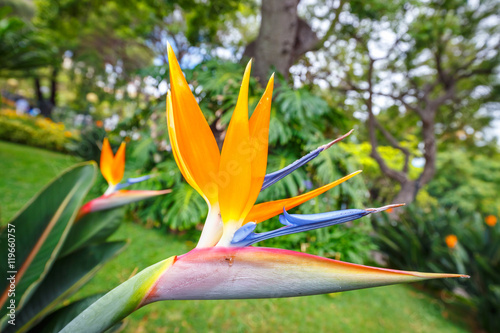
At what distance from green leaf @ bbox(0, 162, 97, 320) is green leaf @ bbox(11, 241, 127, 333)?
64 mm

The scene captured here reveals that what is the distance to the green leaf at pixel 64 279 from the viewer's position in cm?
60

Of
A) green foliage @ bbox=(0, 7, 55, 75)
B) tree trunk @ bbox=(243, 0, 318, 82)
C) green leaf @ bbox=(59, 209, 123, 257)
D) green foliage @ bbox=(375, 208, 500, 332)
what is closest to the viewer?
green leaf @ bbox=(59, 209, 123, 257)

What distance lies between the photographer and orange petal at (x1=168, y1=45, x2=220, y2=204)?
1.01 ft

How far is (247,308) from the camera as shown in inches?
65.1

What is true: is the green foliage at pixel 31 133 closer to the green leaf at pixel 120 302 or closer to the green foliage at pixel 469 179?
the green leaf at pixel 120 302

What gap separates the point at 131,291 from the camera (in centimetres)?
28

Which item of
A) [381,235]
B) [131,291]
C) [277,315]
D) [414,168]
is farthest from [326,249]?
[414,168]

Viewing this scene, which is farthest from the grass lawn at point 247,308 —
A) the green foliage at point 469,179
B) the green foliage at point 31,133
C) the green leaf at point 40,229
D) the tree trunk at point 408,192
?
the green foliage at point 469,179

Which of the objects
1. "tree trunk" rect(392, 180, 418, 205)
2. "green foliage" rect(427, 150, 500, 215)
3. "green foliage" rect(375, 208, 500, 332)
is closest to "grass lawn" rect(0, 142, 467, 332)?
"green foliage" rect(375, 208, 500, 332)

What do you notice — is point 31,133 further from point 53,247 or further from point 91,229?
point 53,247

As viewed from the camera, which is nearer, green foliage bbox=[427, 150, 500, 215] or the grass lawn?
the grass lawn

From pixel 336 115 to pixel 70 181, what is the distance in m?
1.37

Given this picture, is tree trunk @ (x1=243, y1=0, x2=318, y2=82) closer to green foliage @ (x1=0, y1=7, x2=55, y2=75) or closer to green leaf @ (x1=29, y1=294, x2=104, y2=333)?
green leaf @ (x1=29, y1=294, x2=104, y2=333)

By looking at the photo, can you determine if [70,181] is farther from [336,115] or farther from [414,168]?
[414,168]
